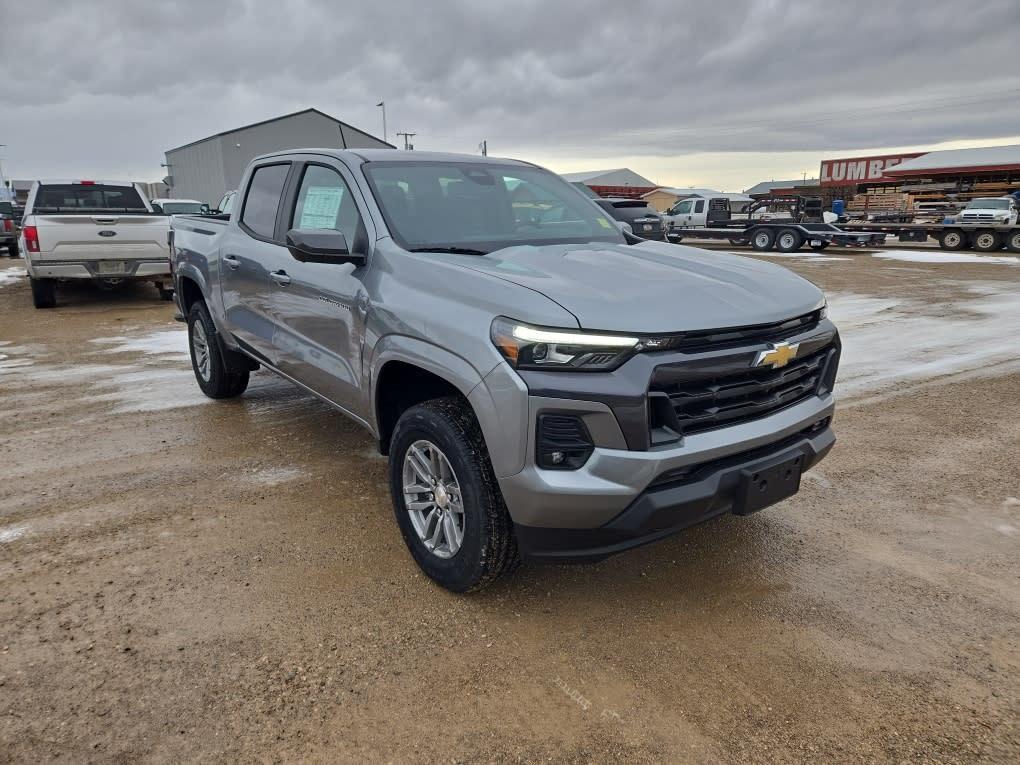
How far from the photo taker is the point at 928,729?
2.26 meters

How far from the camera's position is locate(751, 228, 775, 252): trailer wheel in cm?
2295

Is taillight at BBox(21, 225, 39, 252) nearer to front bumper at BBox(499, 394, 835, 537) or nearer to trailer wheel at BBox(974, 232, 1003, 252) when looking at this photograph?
front bumper at BBox(499, 394, 835, 537)

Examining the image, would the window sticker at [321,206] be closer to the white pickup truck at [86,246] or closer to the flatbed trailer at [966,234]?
the white pickup truck at [86,246]

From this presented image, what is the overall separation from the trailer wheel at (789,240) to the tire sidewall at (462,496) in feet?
72.1

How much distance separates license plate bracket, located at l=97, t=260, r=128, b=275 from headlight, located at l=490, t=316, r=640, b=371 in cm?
987

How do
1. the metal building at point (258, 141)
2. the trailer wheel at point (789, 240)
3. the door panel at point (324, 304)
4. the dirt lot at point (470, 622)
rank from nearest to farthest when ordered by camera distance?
the dirt lot at point (470, 622)
the door panel at point (324, 304)
the trailer wheel at point (789, 240)
the metal building at point (258, 141)

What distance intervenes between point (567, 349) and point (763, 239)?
74.7 feet

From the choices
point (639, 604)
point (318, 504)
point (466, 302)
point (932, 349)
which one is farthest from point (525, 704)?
point (932, 349)

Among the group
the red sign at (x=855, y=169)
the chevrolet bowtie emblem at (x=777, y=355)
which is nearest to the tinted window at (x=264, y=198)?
the chevrolet bowtie emblem at (x=777, y=355)

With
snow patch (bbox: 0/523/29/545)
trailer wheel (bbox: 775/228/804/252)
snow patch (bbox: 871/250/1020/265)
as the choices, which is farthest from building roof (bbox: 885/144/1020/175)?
snow patch (bbox: 0/523/29/545)

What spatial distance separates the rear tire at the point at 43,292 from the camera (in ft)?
35.2

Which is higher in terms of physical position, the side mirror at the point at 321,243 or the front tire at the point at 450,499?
the side mirror at the point at 321,243

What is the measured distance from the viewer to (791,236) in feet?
73.6

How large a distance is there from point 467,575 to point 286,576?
0.91 meters
